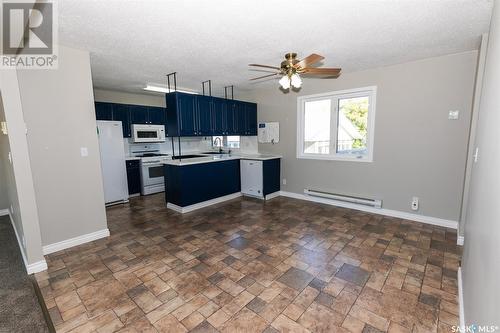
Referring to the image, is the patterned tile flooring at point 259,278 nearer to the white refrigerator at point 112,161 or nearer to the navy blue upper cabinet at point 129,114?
the white refrigerator at point 112,161

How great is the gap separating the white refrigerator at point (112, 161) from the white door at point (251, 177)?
2.44m

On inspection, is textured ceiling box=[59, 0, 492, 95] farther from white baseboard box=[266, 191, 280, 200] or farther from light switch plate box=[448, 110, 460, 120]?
white baseboard box=[266, 191, 280, 200]

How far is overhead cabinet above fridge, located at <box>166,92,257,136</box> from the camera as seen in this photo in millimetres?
4109

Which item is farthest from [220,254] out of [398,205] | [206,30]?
[398,205]

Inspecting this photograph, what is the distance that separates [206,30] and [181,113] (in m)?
2.02

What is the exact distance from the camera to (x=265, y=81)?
447 cm

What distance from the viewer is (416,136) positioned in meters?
3.43

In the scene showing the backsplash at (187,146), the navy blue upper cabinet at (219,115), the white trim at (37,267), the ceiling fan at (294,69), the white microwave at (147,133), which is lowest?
the white trim at (37,267)

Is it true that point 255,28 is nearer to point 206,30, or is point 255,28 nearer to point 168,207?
point 206,30

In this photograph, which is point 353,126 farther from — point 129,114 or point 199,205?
point 129,114

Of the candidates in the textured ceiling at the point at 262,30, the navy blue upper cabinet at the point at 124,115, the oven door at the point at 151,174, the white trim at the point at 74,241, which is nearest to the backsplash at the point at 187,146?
the navy blue upper cabinet at the point at 124,115

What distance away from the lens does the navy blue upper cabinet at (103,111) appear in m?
4.75

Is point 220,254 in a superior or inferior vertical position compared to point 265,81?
inferior

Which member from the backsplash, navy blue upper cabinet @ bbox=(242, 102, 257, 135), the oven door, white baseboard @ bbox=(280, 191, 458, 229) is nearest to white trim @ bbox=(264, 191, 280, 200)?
white baseboard @ bbox=(280, 191, 458, 229)
